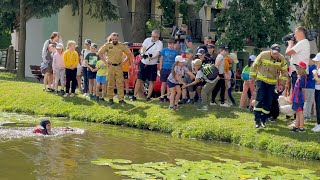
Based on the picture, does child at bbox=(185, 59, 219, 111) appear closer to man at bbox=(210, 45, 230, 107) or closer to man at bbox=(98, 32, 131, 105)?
man at bbox=(210, 45, 230, 107)

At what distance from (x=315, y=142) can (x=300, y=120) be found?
3.55 feet

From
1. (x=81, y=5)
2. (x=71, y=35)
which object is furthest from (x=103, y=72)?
(x=71, y=35)

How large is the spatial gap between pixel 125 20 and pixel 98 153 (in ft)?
73.3

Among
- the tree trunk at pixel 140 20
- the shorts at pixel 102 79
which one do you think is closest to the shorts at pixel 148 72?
the shorts at pixel 102 79

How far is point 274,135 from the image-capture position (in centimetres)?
1430

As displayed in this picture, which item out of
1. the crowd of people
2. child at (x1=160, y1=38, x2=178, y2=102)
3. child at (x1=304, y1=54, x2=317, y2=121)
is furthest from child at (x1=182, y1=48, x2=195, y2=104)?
child at (x1=304, y1=54, x2=317, y2=121)

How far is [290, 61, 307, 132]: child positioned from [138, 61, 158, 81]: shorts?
5.60m

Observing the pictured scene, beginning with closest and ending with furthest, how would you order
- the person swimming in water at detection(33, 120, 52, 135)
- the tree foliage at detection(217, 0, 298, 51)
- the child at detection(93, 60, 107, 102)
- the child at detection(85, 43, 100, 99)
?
the person swimming in water at detection(33, 120, 52, 135), the child at detection(93, 60, 107, 102), the child at detection(85, 43, 100, 99), the tree foliage at detection(217, 0, 298, 51)

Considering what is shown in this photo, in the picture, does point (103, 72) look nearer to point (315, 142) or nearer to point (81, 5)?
point (315, 142)

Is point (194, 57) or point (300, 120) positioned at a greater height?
point (194, 57)

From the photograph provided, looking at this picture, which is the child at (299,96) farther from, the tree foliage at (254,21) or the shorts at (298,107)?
the tree foliage at (254,21)

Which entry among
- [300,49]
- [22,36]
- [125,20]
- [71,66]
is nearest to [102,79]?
[71,66]

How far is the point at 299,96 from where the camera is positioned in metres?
14.6

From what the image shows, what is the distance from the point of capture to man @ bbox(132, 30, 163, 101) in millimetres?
19266
